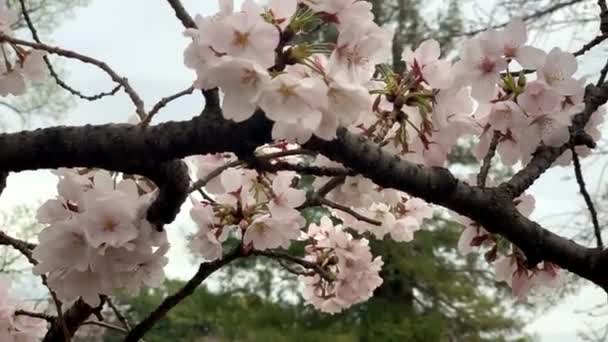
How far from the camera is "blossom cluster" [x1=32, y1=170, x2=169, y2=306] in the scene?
499 millimetres

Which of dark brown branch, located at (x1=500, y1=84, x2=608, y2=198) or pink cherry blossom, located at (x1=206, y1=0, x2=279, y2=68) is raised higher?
dark brown branch, located at (x1=500, y1=84, x2=608, y2=198)

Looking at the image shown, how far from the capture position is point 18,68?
24.5 inches

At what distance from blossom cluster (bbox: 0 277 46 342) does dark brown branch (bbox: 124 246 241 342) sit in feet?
0.34

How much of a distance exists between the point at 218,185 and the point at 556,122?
26 cm

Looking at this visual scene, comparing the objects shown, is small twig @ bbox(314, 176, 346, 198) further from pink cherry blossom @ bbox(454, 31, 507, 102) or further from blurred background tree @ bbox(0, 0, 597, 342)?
blurred background tree @ bbox(0, 0, 597, 342)

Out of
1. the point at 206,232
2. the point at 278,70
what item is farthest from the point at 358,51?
the point at 206,232

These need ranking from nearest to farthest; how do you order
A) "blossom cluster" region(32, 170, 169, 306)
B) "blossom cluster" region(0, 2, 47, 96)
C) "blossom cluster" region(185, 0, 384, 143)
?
1. "blossom cluster" region(185, 0, 384, 143)
2. "blossom cluster" region(32, 170, 169, 306)
3. "blossom cluster" region(0, 2, 47, 96)

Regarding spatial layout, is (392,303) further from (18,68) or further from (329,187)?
(18,68)

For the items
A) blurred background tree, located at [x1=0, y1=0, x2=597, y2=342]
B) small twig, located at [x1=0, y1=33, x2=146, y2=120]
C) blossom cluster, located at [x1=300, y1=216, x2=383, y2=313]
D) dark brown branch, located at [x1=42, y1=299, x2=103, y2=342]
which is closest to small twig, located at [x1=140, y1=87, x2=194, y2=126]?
small twig, located at [x1=0, y1=33, x2=146, y2=120]

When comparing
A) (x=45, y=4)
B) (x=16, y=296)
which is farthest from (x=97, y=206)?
(x=45, y=4)

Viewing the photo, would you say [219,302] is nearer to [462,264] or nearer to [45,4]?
[462,264]

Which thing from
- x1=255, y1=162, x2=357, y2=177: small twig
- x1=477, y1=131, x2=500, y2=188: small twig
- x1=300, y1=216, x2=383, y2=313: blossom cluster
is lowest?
x1=255, y1=162, x2=357, y2=177: small twig

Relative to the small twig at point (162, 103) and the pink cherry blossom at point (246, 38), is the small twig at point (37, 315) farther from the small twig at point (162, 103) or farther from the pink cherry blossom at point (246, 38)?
the pink cherry blossom at point (246, 38)

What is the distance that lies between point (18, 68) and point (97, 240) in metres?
0.19
